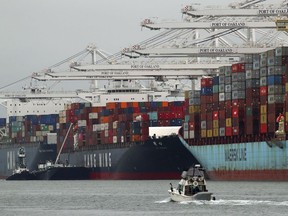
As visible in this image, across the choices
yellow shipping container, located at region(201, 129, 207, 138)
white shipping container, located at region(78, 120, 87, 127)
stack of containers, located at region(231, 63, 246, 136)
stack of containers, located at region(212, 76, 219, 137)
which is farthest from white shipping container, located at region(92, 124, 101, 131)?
stack of containers, located at region(231, 63, 246, 136)

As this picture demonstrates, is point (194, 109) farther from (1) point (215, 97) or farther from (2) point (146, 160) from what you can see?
(2) point (146, 160)

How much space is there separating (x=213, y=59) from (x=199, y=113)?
65.0 ft

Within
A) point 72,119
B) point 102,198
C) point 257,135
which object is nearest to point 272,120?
point 257,135

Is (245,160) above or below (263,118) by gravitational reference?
below

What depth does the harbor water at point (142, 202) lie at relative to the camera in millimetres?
74125

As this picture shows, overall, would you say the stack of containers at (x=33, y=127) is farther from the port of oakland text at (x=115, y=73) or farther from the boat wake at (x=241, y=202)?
the boat wake at (x=241, y=202)

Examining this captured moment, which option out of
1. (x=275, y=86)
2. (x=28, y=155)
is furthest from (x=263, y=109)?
(x=28, y=155)

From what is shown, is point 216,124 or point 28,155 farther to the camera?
point 28,155

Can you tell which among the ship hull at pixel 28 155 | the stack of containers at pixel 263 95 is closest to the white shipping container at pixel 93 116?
the ship hull at pixel 28 155

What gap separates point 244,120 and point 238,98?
67.9 inches

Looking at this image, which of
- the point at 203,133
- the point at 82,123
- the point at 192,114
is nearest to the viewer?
the point at 203,133

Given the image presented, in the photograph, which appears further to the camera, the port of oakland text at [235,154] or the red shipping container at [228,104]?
the port of oakland text at [235,154]

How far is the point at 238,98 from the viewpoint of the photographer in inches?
4097

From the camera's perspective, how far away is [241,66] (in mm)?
105188
